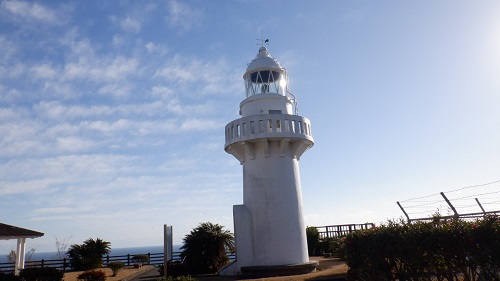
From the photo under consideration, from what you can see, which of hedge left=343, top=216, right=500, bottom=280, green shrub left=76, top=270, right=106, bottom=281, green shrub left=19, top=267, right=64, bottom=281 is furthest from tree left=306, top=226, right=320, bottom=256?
green shrub left=19, top=267, right=64, bottom=281

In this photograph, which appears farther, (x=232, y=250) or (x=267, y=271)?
(x=232, y=250)

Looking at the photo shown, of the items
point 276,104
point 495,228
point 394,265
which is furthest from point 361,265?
point 276,104

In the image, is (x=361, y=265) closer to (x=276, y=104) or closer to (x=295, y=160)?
(x=295, y=160)

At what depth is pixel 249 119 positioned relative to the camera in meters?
18.7

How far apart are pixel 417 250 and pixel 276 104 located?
1201cm

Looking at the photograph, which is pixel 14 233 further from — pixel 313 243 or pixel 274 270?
pixel 313 243

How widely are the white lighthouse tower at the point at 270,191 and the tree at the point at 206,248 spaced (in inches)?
77.5

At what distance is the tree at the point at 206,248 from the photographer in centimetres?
2003

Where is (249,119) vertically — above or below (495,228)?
above

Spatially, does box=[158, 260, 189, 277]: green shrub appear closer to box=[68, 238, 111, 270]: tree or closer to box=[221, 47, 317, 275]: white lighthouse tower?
box=[221, 47, 317, 275]: white lighthouse tower

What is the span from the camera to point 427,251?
356 inches

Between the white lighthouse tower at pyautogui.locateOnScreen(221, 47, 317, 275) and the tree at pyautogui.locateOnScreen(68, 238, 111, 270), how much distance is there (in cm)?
1389

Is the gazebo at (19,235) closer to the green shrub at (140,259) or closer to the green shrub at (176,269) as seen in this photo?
the green shrub at (176,269)

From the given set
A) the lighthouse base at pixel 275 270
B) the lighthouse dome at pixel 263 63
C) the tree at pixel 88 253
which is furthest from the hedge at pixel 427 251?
the tree at pixel 88 253
